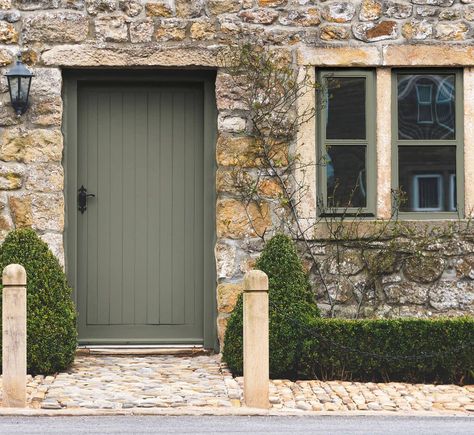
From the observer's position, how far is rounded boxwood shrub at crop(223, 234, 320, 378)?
374 inches

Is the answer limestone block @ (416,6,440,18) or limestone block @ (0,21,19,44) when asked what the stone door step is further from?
limestone block @ (416,6,440,18)

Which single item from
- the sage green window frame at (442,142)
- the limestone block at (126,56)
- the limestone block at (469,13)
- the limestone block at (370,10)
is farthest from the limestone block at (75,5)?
the limestone block at (469,13)

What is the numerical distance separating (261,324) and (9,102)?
11.9 feet

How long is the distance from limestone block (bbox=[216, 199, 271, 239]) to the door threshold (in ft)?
3.64

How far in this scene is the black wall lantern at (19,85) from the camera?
10383 mm

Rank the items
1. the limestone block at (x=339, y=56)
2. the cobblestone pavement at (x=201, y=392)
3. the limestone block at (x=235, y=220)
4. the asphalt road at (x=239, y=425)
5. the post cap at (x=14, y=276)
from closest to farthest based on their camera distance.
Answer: the asphalt road at (x=239, y=425), the post cap at (x=14, y=276), the cobblestone pavement at (x=201, y=392), the limestone block at (x=235, y=220), the limestone block at (x=339, y=56)

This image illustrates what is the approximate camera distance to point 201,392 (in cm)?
889

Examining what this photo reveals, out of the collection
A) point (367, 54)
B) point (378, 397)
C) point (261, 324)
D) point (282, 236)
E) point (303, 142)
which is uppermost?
point (367, 54)

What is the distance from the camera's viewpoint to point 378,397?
888 centimetres

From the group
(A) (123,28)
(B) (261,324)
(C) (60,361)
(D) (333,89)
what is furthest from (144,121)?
(B) (261,324)

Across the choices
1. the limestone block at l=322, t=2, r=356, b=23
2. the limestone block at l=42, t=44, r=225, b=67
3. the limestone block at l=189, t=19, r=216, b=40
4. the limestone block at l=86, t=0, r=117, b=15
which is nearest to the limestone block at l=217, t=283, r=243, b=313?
the limestone block at l=42, t=44, r=225, b=67

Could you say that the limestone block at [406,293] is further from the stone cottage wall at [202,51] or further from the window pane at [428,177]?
the window pane at [428,177]

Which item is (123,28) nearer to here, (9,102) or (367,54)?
(9,102)

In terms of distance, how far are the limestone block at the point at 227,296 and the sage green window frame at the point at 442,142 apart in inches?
66.0
